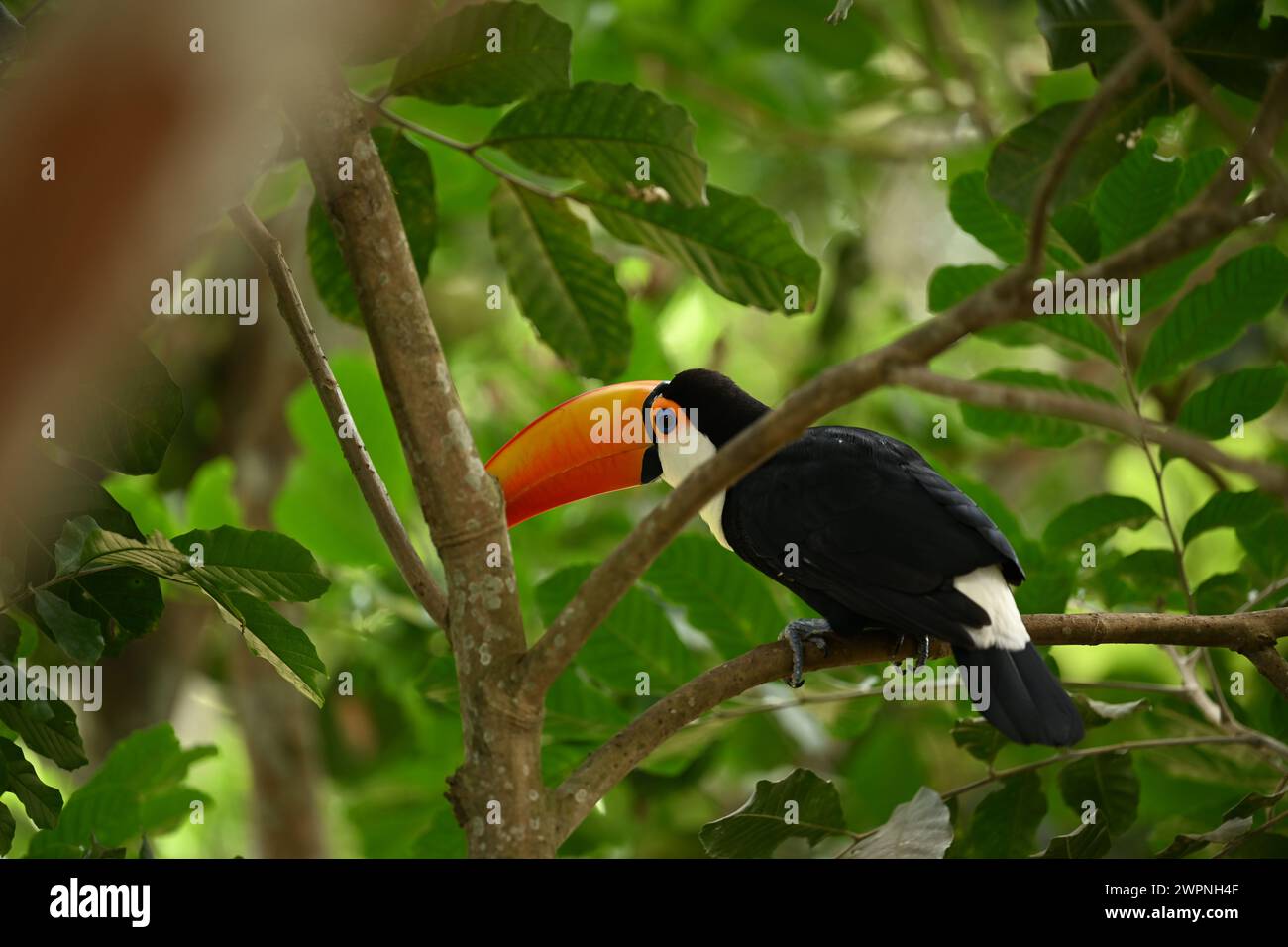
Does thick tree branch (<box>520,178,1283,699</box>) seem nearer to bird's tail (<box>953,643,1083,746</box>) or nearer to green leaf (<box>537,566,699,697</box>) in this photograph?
bird's tail (<box>953,643,1083,746</box>)

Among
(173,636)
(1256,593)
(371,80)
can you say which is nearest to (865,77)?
(371,80)

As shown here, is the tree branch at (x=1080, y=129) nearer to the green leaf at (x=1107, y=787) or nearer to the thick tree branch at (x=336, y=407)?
the thick tree branch at (x=336, y=407)

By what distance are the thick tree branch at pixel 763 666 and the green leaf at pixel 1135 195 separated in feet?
2.25

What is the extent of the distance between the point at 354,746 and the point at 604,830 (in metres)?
1.33

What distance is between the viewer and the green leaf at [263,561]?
1.63m

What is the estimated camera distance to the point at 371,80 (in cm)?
291

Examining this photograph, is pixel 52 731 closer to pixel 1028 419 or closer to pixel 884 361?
pixel 884 361

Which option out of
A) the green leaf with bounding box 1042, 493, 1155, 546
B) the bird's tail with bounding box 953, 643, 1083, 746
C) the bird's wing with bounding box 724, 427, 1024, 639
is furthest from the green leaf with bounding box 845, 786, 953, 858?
the green leaf with bounding box 1042, 493, 1155, 546

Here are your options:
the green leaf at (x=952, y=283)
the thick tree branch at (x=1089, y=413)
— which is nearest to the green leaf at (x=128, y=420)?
→ the thick tree branch at (x=1089, y=413)

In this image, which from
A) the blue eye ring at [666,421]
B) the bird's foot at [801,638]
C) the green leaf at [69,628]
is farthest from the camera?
the blue eye ring at [666,421]

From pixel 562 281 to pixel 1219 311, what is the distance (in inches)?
44.0

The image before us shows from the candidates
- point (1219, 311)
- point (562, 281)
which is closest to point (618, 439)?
point (562, 281)

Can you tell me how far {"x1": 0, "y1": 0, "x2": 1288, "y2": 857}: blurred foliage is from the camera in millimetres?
1740
